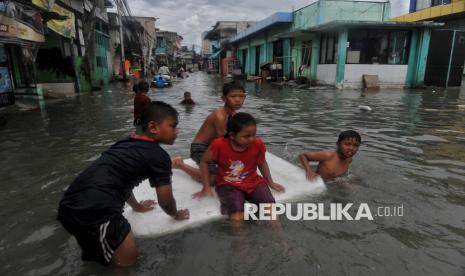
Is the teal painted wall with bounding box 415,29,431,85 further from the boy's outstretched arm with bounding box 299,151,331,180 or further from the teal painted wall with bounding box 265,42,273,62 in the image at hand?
the boy's outstretched arm with bounding box 299,151,331,180

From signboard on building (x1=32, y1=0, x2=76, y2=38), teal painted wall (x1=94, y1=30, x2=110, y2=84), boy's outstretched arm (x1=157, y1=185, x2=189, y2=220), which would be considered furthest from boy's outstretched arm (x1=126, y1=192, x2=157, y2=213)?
teal painted wall (x1=94, y1=30, x2=110, y2=84)

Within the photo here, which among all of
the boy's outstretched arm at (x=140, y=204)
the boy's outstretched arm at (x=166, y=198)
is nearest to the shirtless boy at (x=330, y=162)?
the boy's outstretched arm at (x=140, y=204)

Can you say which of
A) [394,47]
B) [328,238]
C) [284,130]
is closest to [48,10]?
[284,130]

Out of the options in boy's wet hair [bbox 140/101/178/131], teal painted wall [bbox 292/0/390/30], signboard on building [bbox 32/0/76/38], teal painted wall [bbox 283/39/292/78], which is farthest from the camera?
teal painted wall [bbox 283/39/292/78]

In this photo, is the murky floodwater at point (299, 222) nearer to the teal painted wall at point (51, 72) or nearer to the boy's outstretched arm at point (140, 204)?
the boy's outstretched arm at point (140, 204)

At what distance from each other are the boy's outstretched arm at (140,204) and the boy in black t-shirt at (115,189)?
0.62 metres

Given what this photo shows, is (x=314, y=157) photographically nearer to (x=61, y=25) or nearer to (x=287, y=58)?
(x=61, y=25)

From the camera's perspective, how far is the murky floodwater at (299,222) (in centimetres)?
251

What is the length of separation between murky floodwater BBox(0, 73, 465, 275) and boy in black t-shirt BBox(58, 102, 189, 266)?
25cm

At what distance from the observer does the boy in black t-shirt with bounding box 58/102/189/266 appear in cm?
221

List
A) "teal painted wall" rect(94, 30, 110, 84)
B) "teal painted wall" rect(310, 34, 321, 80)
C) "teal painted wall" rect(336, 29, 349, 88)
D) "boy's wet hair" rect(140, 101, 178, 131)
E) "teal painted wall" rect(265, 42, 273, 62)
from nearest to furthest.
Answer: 1. "boy's wet hair" rect(140, 101, 178, 131)
2. "teal painted wall" rect(336, 29, 349, 88)
3. "teal painted wall" rect(310, 34, 321, 80)
4. "teal painted wall" rect(94, 30, 110, 84)
5. "teal painted wall" rect(265, 42, 273, 62)

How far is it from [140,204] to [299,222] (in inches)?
57.7

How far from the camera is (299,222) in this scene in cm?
315

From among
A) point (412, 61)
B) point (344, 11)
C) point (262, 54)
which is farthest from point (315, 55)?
point (262, 54)
